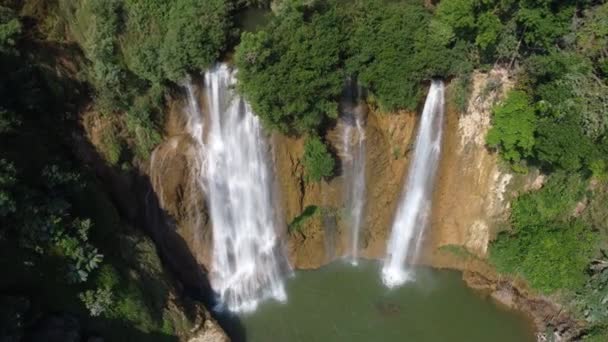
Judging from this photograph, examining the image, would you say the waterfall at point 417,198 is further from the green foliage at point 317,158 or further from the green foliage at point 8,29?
the green foliage at point 8,29

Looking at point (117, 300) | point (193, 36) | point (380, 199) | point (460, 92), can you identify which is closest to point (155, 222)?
point (117, 300)

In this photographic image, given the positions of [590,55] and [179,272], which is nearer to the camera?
[590,55]

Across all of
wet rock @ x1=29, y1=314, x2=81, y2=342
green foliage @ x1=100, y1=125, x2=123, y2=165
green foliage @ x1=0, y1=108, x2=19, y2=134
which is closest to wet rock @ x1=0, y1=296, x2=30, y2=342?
wet rock @ x1=29, y1=314, x2=81, y2=342

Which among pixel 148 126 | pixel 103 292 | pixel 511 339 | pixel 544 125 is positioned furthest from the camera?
pixel 511 339

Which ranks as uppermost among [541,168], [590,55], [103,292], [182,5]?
[182,5]

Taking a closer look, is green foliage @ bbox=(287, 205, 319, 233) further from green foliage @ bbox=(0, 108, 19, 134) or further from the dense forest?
green foliage @ bbox=(0, 108, 19, 134)

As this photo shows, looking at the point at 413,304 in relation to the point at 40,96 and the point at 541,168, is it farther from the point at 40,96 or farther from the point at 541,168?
the point at 40,96

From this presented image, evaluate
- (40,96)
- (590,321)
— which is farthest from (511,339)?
(40,96)

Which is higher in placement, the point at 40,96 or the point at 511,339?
the point at 40,96
